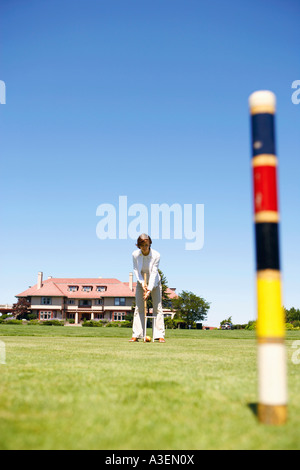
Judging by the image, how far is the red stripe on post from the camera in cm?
217

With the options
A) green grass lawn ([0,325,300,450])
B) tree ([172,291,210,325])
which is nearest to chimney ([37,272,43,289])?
tree ([172,291,210,325])

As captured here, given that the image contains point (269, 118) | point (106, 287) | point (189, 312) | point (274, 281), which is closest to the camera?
point (274, 281)

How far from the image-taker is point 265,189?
2.19 meters

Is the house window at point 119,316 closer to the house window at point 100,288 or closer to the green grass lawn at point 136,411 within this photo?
the house window at point 100,288

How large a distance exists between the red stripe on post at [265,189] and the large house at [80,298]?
78.4 m

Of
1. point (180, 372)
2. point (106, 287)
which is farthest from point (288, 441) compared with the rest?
point (106, 287)

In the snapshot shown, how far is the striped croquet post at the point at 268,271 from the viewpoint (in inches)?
79.0

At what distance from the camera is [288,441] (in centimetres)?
175

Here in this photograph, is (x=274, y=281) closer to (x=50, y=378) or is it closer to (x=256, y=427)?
(x=256, y=427)

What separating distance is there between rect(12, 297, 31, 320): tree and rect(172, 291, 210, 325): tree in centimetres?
3131

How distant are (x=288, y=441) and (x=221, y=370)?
2.36 meters

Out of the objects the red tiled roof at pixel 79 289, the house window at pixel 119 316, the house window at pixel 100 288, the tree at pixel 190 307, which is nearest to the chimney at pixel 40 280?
the red tiled roof at pixel 79 289

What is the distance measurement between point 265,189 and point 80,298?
83.4 m

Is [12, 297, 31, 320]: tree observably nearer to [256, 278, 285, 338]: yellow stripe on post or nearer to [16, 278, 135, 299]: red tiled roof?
[16, 278, 135, 299]: red tiled roof
